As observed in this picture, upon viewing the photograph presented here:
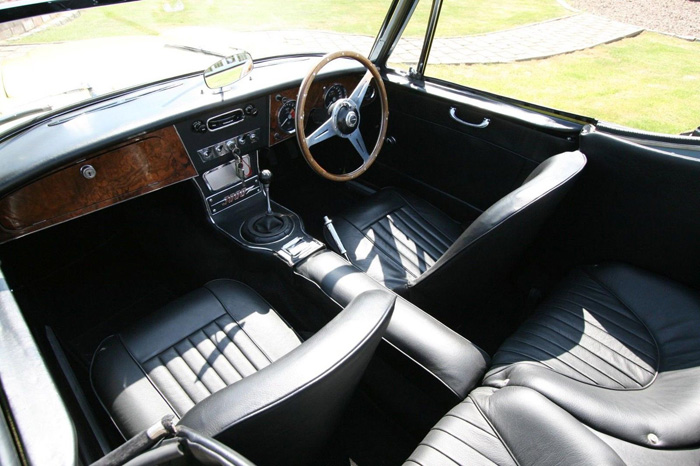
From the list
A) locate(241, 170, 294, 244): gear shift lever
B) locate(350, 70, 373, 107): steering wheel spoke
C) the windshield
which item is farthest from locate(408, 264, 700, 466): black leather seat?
the windshield

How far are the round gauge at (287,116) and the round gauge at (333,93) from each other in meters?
0.20

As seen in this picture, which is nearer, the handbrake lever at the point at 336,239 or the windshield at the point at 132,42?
the windshield at the point at 132,42

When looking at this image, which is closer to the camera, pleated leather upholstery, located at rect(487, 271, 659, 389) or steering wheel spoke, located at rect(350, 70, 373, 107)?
pleated leather upholstery, located at rect(487, 271, 659, 389)

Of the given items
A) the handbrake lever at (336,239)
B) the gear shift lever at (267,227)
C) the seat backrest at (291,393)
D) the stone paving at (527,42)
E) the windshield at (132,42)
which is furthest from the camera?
the stone paving at (527,42)

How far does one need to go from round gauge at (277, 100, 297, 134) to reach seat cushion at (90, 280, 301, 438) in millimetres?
959

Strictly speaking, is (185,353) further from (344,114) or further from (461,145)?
(461,145)

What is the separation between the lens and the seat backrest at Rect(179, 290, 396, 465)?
75cm

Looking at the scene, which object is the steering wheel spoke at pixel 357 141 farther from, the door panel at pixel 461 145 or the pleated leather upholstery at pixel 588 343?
the pleated leather upholstery at pixel 588 343

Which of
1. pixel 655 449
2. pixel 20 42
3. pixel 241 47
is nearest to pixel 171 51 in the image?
pixel 241 47

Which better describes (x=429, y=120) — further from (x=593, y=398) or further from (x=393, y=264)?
(x=593, y=398)

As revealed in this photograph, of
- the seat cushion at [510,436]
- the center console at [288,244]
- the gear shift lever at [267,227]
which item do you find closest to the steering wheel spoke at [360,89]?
the center console at [288,244]

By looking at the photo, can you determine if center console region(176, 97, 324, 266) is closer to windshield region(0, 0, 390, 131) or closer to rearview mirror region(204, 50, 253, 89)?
rearview mirror region(204, 50, 253, 89)

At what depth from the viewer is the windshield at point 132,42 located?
57.3 inches

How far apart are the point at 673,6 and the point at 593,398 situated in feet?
5.96
